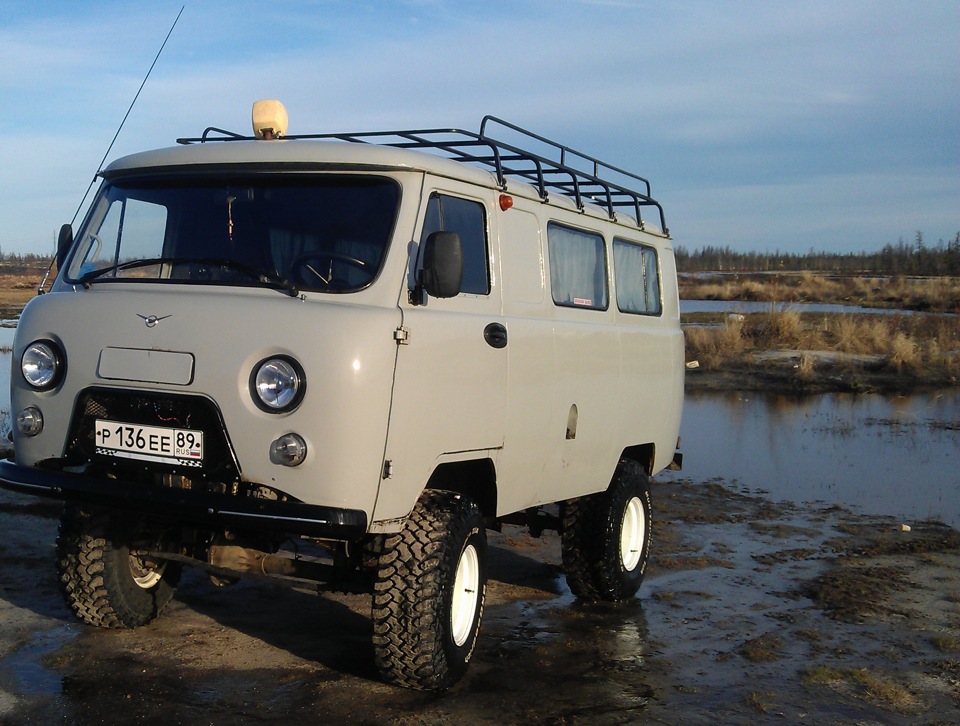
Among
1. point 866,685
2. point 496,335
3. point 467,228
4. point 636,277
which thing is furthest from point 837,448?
point 467,228

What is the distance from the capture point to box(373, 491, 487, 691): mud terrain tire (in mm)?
5336

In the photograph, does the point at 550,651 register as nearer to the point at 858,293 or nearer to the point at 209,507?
the point at 209,507

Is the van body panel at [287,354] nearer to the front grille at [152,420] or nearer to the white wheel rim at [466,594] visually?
the front grille at [152,420]

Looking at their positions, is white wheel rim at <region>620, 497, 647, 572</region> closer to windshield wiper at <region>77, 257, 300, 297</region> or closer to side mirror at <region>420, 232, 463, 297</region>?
side mirror at <region>420, 232, 463, 297</region>

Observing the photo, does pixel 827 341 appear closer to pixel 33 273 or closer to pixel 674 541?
pixel 674 541

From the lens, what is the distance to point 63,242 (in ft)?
20.9

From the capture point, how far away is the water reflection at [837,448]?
39.4ft

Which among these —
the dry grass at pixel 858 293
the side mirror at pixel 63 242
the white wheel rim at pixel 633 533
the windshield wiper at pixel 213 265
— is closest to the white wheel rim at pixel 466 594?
the windshield wiper at pixel 213 265

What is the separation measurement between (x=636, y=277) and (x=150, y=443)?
176 inches

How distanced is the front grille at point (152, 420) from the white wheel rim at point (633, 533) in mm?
3714

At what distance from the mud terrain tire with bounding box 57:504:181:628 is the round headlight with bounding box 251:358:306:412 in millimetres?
1571

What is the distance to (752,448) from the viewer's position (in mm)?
15234

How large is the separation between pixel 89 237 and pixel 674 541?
5717 millimetres

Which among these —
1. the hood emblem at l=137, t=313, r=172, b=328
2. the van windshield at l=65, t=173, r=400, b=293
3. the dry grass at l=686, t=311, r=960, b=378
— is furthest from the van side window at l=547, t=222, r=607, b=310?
the dry grass at l=686, t=311, r=960, b=378
